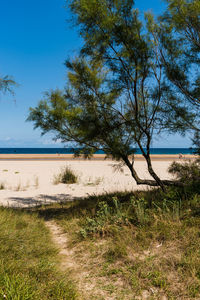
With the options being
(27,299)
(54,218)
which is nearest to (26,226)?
(54,218)

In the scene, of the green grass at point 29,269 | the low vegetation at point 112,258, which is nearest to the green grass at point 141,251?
the low vegetation at point 112,258

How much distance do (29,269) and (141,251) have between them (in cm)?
176

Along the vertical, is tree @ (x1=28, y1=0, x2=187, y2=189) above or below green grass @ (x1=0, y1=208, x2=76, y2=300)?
above

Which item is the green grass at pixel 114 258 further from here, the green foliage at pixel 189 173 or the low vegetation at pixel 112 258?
the green foliage at pixel 189 173

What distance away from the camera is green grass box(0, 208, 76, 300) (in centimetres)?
282

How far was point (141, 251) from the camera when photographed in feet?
13.7

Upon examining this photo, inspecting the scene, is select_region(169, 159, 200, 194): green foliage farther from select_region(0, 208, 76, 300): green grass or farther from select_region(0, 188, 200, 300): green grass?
select_region(0, 208, 76, 300): green grass

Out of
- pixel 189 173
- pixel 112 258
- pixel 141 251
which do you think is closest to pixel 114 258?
pixel 112 258

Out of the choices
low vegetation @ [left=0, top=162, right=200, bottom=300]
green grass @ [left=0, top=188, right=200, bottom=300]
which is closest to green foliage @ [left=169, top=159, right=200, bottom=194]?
low vegetation @ [left=0, top=162, right=200, bottom=300]

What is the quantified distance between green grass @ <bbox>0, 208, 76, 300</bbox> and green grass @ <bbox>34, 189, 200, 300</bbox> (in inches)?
15.7

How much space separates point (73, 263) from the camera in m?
4.26

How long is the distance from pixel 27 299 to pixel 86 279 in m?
1.15

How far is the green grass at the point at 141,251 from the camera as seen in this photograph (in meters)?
3.32

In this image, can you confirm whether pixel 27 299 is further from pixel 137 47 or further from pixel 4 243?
pixel 137 47
